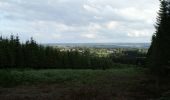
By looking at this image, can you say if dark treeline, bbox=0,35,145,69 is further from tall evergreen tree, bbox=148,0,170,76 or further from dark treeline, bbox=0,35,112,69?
tall evergreen tree, bbox=148,0,170,76

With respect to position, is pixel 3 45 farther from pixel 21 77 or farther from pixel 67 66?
pixel 21 77

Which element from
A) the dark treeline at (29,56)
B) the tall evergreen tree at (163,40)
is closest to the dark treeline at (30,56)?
the dark treeline at (29,56)

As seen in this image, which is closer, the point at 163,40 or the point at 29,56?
the point at 163,40

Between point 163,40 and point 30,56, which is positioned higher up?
point 163,40

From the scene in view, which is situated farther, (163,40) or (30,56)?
(30,56)

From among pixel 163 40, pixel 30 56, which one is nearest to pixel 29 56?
pixel 30 56

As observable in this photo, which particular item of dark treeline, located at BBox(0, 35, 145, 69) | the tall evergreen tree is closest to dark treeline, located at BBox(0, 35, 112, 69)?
dark treeline, located at BBox(0, 35, 145, 69)

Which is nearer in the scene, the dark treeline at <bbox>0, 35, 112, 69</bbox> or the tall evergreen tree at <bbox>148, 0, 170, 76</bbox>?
the tall evergreen tree at <bbox>148, 0, 170, 76</bbox>

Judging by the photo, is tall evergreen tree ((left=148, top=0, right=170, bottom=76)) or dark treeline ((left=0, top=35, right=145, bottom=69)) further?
dark treeline ((left=0, top=35, right=145, bottom=69))

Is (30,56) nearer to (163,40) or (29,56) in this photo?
(29,56)

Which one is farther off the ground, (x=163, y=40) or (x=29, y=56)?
(x=163, y=40)

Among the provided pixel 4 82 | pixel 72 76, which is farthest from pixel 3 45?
pixel 4 82

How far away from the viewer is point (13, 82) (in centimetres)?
5325

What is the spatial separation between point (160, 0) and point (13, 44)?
52291mm
